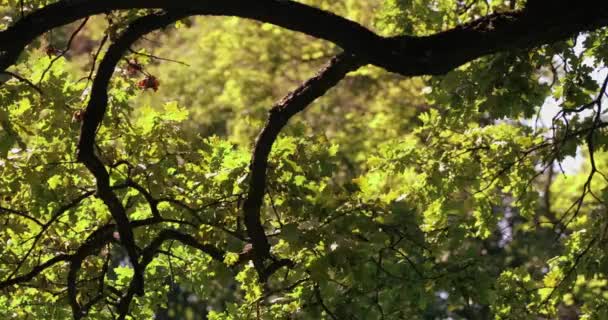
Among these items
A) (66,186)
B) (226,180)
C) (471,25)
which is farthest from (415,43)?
(66,186)

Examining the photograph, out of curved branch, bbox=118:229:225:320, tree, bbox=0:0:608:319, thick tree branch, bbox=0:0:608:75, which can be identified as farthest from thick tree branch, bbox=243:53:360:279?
thick tree branch, bbox=0:0:608:75

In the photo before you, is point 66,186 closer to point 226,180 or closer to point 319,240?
point 226,180

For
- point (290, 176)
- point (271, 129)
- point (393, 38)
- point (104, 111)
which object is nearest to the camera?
point (393, 38)

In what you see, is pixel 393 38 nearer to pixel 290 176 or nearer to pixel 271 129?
pixel 271 129

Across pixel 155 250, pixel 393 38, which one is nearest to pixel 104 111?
pixel 155 250

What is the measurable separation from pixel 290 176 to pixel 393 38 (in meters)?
1.61

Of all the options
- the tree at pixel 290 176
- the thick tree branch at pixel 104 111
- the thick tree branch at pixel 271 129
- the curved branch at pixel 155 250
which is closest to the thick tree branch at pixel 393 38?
the tree at pixel 290 176

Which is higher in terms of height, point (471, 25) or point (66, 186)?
point (66, 186)

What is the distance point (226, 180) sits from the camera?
578 cm

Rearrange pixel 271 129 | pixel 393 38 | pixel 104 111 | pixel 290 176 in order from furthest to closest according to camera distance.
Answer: pixel 290 176 < pixel 104 111 < pixel 271 129 < pixel 393 38

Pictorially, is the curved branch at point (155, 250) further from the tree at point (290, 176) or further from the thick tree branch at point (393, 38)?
the thick tree branch at point (393, 38)

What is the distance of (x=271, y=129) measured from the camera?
5262mm

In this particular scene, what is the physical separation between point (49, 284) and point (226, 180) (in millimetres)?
2072

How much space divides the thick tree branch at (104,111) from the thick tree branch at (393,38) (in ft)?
2.44
